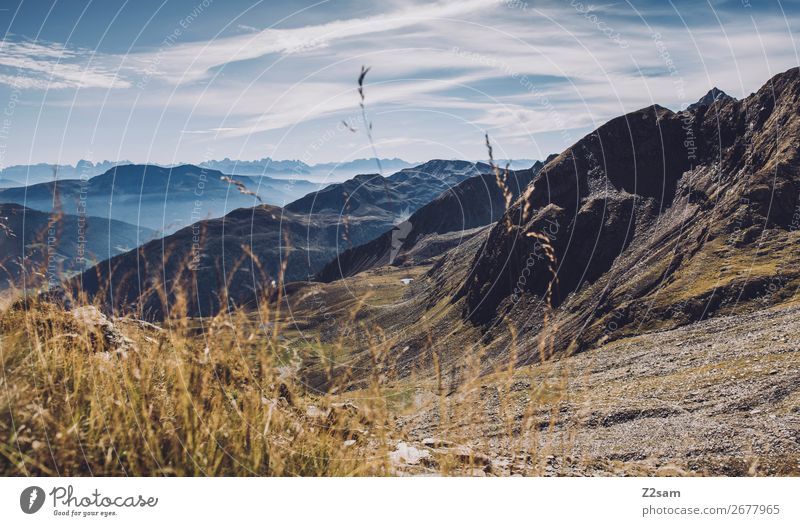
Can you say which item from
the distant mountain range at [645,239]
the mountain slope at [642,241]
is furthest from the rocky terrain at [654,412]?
the mountain slope at [642,241]

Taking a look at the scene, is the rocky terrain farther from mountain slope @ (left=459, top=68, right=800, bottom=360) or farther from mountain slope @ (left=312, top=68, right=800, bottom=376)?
mountain slope @ (left=312, top=68, right=800, bottom=376)

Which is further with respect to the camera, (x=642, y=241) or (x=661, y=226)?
(x=661, y=226)

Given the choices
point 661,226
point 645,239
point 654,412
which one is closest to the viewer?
point 654,412

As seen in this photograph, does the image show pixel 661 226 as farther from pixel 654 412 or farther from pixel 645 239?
pixel 654 412

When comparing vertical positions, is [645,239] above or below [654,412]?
above

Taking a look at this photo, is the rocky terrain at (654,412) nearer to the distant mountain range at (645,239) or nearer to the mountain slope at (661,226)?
the distant mountain range at (645,239)

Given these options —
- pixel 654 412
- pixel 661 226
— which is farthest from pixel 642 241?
pixel 654 412

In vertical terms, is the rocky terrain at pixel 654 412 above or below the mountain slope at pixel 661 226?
below

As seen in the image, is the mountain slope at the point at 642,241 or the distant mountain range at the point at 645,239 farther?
the mountain slope at the point at 642,241

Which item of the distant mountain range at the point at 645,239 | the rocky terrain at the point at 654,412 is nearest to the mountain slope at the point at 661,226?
the distant mountain range at the point at 645,239

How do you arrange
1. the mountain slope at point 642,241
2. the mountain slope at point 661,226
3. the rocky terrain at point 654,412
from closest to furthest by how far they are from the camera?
the rocky terrain at point 654,412 < the mountain slope at point 661,226 < the mountain slope at point 642,241

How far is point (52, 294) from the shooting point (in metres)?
7.71

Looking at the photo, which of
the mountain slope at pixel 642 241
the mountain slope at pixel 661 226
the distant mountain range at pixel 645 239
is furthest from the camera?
the mountain slope at pixel 642 241

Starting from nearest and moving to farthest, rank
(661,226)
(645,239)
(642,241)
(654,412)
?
(654,412) < (645,239) < (642,241) < (661,226)
